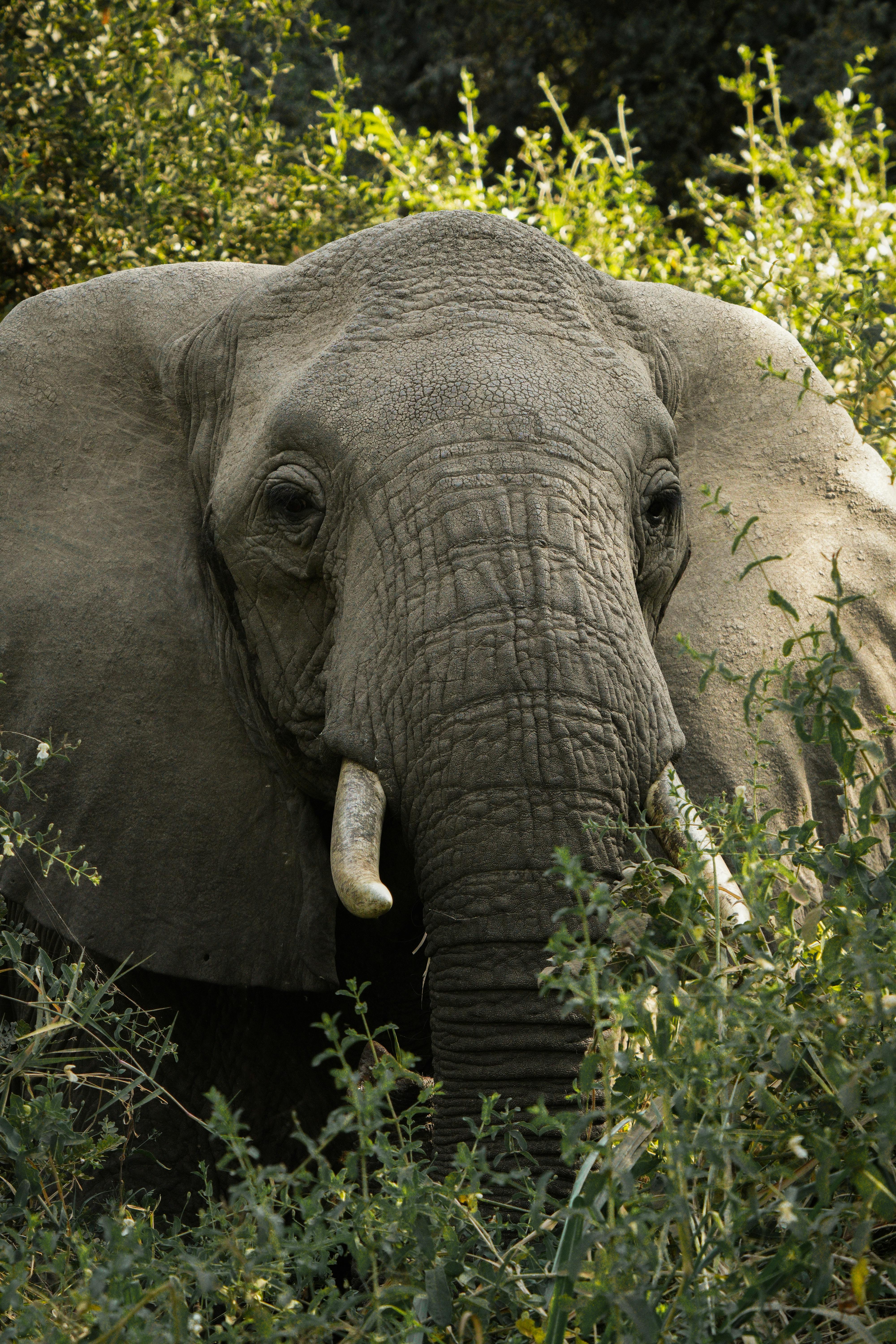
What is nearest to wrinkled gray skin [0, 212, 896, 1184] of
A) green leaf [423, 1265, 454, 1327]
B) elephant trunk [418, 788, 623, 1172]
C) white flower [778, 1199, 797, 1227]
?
elephant trunk [418, 788, 623, 1172]

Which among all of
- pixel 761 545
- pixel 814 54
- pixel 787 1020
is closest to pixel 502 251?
pixel 761 545

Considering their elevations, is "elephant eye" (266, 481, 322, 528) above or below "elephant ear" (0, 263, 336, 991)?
above

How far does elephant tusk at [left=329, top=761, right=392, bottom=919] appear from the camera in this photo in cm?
237

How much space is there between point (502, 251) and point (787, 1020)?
172cm

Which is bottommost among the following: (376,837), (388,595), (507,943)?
(507,943)

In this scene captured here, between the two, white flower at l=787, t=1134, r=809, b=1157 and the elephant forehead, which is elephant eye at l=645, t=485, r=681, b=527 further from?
white flower at l=787, t=1134, r=809, b=1157

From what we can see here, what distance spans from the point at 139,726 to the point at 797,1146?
68.5 inches

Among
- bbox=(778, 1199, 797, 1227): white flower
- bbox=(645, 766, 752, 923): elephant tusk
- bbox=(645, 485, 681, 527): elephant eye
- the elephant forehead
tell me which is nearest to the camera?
bbox=(778, 1199, 797, 1227): white flower

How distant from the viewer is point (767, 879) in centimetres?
216

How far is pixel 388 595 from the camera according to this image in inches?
104

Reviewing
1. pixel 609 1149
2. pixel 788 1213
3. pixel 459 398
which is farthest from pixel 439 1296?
pixel 459 398

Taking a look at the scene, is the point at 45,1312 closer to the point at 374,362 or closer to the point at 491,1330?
the point at 491,1330

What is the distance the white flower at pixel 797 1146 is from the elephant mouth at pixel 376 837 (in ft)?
1.61

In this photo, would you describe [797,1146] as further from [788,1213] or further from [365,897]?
[365,897]
